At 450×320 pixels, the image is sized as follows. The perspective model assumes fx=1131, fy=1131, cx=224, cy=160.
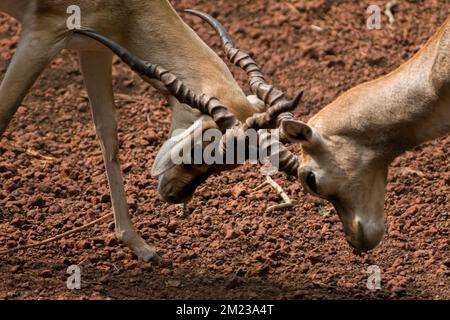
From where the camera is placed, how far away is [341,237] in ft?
26.6

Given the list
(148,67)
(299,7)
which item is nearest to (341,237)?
(148,67)

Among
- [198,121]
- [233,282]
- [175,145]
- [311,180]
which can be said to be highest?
[198,121]

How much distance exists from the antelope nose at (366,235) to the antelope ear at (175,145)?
3.67ft

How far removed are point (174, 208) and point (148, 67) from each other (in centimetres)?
187

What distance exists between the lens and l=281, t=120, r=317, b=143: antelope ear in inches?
256

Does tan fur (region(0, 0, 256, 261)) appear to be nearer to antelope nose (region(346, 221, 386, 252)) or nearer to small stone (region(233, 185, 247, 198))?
antelope nose (region(346, 221, 386, 252))

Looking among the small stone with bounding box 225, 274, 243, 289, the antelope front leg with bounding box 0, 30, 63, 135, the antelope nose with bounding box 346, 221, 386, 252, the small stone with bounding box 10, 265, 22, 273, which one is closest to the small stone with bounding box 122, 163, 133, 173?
the small stone with bounding box 10, 265, 22, 273

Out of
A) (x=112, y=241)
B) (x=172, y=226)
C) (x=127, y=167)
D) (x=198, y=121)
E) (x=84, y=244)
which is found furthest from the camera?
(x=127, y=167)

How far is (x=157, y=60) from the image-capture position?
712 cm

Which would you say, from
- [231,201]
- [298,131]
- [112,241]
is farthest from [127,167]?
[298,131]

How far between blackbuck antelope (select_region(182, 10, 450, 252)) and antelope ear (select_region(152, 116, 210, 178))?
0.59 meters

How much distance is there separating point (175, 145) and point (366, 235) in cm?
129

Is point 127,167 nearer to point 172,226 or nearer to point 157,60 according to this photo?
point 172,226

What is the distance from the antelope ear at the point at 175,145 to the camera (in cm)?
689
